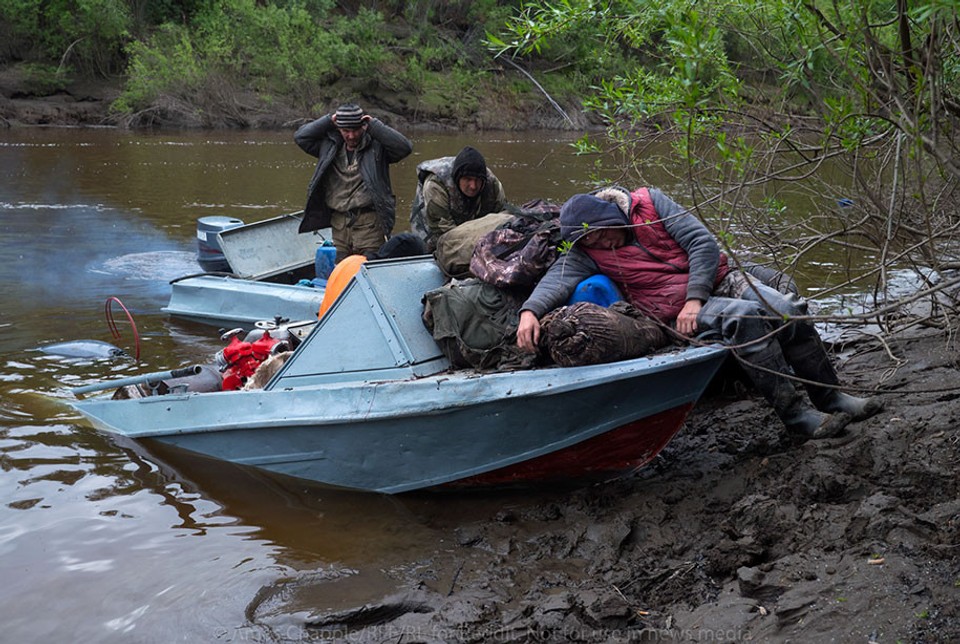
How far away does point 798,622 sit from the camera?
335cm

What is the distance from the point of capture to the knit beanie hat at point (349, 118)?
790 centimetres

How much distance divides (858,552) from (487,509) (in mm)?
2052

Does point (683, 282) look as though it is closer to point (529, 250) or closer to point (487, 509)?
point (529, 250)

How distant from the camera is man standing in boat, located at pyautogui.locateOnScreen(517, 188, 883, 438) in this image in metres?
4.56

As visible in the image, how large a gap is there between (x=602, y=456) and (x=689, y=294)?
966mm

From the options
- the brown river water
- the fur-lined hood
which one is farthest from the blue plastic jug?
the fur-lined hood

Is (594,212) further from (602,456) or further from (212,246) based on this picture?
(212,246)

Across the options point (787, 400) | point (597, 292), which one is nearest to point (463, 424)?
point (597, 292)

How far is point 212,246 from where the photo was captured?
1009 centimetres

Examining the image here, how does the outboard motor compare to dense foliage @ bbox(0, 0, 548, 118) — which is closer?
the outboard motor

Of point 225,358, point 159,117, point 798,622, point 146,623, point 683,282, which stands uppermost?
point 159,117

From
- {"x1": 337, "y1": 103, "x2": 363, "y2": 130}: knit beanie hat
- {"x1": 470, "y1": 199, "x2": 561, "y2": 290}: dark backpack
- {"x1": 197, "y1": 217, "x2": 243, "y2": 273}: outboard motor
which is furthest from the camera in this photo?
{"x1": 197, "y1": 217, "x2": 243, "y2": 273}: outboard motor

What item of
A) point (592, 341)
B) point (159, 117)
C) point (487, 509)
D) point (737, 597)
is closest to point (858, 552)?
point (737, 597)

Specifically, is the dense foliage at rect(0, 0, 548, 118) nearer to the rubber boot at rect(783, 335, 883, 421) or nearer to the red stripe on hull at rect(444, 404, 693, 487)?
the red stripe on hull at rect(444, 404, 693, 487)
